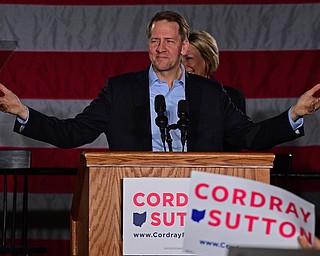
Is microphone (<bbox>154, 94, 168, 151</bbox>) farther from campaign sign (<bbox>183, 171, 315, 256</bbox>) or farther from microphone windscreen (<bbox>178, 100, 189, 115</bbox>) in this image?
campaign sign (<bbox>183, 171, 315, 256</bbox>)

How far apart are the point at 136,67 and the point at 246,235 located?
413cm

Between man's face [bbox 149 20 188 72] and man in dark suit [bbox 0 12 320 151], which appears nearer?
man in dark suit [bbox 0 12 320 151]

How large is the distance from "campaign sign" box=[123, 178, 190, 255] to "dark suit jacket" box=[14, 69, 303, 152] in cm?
69

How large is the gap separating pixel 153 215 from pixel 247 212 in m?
0.96

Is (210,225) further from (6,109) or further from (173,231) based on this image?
(6,109)

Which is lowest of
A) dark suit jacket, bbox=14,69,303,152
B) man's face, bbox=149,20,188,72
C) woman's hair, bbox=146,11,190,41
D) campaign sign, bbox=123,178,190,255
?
campaign sign, bbox=123,178,190,255

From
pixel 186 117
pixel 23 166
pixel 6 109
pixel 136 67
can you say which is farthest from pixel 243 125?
pixel 136 67

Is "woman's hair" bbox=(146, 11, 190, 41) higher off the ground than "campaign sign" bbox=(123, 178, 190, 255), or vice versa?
"woman's hair" bbox=(146, 11, 190, 41)

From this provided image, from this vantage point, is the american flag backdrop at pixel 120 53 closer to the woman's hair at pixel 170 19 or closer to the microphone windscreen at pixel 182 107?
the woman's hair at pixel 170 19

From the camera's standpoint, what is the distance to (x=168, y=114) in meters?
3.52

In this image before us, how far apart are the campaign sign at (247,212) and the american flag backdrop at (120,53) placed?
4.05m

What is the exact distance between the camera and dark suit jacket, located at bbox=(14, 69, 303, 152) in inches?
136

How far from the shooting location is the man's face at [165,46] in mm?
3545

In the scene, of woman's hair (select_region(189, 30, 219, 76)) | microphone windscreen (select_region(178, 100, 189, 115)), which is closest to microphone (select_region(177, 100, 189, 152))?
microphone windscreen (select_region(178, 100, 189, 115))
